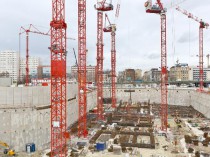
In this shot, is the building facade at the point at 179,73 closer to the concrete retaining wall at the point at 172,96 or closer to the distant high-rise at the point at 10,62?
the concrete retaining wall at the point at 172,96

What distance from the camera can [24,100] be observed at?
26.3 m

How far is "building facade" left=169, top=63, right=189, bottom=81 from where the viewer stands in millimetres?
135875

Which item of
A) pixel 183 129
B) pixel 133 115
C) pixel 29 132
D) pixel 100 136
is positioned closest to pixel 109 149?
pixel 100 136

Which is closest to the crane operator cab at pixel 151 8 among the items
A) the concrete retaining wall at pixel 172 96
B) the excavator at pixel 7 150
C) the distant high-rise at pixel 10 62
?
the concrete retaining wall at pixel 172 96

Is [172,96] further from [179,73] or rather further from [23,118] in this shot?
[179,73]

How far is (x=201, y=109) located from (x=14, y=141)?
120ft

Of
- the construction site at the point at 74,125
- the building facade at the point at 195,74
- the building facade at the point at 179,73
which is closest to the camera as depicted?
the construction site at the point at 74,125

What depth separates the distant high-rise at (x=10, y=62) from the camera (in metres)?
145

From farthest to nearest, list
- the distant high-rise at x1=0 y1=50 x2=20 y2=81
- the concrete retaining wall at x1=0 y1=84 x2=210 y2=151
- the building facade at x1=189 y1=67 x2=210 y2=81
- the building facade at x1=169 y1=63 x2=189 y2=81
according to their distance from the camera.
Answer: the distant high-rise at x1=0 y1=50 x2=20 y2=81 < the building facade at x1=189 y1=67 x2=210 y2=81 < the building facade at x1=169 y1=63 x2=189 y2=81 < the concrete retaining wall at x1=0 y1=84 x2=210 y2=151

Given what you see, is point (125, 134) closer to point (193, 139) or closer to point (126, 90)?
point (193, 139)

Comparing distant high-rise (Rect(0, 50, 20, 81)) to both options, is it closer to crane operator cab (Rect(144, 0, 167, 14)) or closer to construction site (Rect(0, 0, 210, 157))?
construction site (Rect(0, 0, 210, 157))

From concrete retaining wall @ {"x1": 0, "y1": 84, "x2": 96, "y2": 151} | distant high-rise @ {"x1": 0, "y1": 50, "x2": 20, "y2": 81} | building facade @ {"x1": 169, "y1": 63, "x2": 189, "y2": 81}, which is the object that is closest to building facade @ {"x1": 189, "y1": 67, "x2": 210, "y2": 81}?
building facade @ {"x1": 169, "y1": 63, "x2": 189, "y2": 81}

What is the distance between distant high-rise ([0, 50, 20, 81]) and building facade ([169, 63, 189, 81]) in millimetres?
101054

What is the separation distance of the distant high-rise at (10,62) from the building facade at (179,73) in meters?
101
